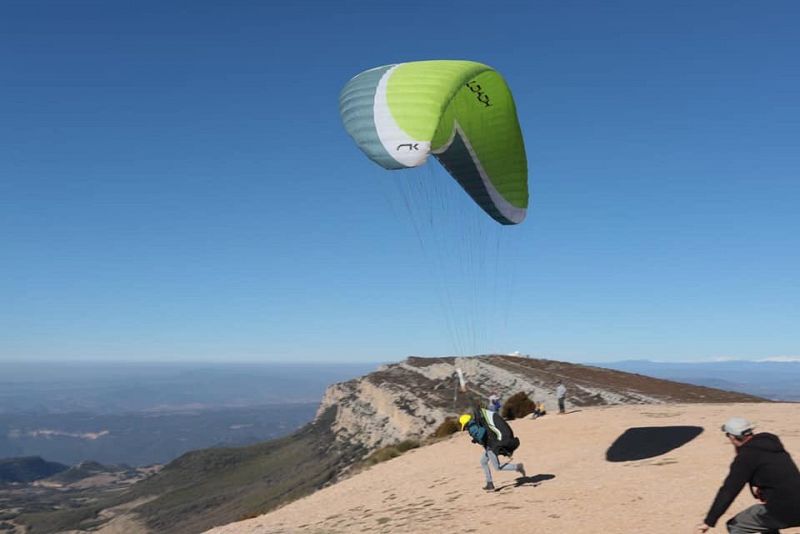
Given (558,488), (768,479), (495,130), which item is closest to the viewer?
(768,479)

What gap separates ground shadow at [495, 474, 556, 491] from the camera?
1497 centimetres

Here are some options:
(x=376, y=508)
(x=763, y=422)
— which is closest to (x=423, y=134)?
(x=376, y=508)

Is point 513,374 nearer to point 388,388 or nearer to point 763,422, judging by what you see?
point 388,388

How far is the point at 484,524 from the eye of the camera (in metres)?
12.0

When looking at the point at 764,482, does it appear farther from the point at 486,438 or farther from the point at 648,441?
the point at 648,441

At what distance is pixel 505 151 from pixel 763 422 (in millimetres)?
13437

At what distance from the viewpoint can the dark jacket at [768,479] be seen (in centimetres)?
558

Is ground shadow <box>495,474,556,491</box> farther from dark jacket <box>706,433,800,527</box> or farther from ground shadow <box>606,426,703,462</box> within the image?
dark jacket <box>706,433,800,527</box>

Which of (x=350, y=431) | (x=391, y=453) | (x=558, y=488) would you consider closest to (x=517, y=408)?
(x=391, y=453)

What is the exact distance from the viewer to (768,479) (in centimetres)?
562

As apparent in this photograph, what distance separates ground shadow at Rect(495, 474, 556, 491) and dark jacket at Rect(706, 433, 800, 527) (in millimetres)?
9559

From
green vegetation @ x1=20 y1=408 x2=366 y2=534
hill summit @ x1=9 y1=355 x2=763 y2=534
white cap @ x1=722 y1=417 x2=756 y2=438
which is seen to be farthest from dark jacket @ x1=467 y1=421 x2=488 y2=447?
green vegetation @ x1=20 y1=408 x2=366 y2=534

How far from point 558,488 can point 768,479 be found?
8.98 metres

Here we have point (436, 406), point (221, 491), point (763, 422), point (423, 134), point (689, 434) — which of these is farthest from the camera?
point (221, 491)
